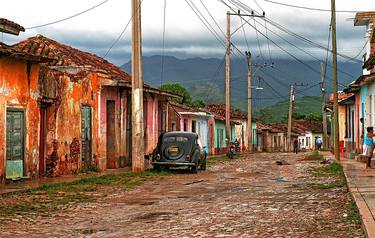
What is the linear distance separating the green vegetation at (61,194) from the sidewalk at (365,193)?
5345 mm

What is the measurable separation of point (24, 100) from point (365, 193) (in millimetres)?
9397

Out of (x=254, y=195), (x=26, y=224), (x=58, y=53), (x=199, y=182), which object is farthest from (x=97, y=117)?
(x=26, y=224)

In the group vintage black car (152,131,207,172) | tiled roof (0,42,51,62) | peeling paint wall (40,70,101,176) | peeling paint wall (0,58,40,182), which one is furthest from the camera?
vintage black car (152,131,207,172)

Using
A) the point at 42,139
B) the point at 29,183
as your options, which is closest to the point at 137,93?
the point at 42,139

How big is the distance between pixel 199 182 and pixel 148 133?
11402 mm

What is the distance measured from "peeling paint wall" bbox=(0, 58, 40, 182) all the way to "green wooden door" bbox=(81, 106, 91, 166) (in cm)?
359

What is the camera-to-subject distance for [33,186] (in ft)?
52.5

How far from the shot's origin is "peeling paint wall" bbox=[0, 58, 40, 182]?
16391mm

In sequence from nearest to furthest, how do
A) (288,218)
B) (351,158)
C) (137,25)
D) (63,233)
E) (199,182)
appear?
(63,233)
(288,218)
(199,182)
(137,25)
(351,158)

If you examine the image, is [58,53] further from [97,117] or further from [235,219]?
[235,219]

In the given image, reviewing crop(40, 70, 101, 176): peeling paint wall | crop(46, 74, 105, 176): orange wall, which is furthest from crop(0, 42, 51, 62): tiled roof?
crop(46, 74, 105, 176): orange wall

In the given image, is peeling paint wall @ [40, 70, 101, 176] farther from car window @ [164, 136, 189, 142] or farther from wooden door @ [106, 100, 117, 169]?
car window @ [164, 136, 189, 142]

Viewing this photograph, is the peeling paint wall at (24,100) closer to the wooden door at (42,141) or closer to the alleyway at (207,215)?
the wooden door at (42,141)

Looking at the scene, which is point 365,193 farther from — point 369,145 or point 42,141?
point 42,141
